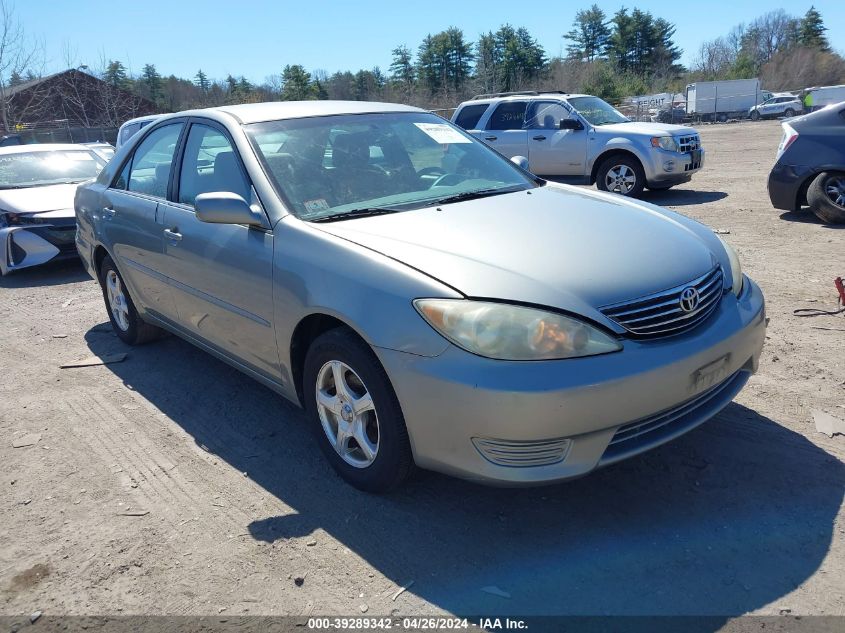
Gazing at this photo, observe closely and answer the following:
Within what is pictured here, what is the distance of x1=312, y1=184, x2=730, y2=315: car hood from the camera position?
2.70m

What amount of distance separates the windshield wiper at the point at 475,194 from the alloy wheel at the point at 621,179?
25.6 feet

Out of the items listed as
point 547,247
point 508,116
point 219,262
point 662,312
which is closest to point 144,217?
point 219,262

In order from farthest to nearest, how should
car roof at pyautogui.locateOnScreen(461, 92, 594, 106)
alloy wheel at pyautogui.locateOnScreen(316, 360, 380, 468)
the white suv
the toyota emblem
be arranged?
car roof at pyautogui.locateOnScreen(461, 92, 594, 106) < the white suv < alloy wheel at pyautogui.locateOnScreen(316, 360, 380, 468) < the toyota emblem

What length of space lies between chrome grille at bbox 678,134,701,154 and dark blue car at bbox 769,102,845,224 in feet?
7.83

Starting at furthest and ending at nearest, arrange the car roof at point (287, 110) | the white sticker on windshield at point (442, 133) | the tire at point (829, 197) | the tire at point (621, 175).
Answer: the tire at point (621, 175) → the tire at point (829, 197) → the white sticker on windshield at point (442, 133) → the car roof at point (287, 110)

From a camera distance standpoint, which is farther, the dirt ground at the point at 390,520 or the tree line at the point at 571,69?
the tree line at the point at 571,69

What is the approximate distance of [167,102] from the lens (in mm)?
63375

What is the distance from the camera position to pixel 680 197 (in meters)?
11.6

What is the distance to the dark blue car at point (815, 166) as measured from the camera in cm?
812

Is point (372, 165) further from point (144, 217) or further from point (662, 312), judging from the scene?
point (662, 312)

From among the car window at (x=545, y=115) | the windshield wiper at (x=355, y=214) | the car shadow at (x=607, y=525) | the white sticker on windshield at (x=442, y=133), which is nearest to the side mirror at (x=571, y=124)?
the car window at (x=545, y=115)

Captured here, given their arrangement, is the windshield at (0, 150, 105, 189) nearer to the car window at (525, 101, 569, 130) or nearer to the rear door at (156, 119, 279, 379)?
the rear door at (156, 119, 279, 379)

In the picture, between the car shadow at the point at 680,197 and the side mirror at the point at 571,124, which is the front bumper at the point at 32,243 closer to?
the side mirror at the point at 571,124

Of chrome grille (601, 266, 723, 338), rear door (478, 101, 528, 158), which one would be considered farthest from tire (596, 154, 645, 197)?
chrome grille (601, 266, 723, 338)
